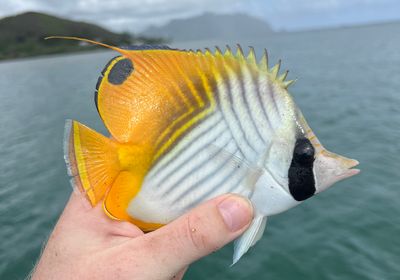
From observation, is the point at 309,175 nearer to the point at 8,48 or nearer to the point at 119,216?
the point at 119,216

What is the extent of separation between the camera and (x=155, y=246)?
1676 millimetres

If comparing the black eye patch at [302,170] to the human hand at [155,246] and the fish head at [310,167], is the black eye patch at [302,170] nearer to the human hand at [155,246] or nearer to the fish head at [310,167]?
the fish head at [310,167]

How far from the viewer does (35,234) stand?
21.0 feet

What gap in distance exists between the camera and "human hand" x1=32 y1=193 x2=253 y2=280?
1634mm

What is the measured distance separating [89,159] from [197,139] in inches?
20.1

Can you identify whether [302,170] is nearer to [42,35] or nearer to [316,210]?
[316,210]

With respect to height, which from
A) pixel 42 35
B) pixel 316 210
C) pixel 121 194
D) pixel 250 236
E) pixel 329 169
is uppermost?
pixel 42 35

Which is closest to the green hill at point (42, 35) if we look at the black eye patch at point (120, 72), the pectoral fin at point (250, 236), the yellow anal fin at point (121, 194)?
the black eye patch at point (120, 72)

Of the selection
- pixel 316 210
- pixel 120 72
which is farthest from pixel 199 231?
pixel 316 210

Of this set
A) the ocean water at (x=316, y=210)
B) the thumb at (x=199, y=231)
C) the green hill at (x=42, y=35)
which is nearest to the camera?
the thumb at (x=199, y=231)

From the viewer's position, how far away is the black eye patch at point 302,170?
165 cm

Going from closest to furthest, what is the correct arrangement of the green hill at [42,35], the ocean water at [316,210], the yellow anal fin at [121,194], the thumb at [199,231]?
1. the thumb at [199,231]
2. the yellow anal fin at [121,194]
3. the ocean water at [316,210]
4. the green hill at [42,35]

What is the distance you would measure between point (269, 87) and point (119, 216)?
3.11ft

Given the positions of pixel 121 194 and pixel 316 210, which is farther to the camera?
pixel 316 210
